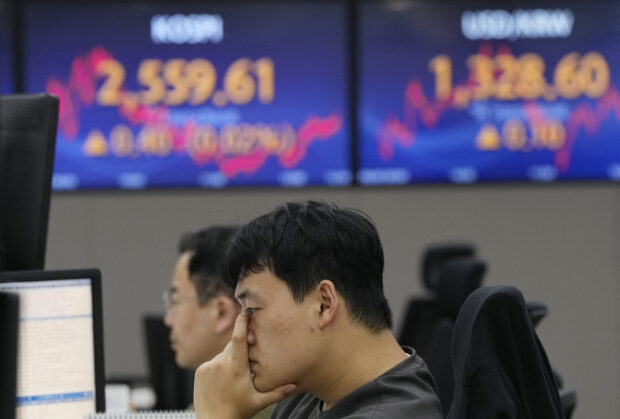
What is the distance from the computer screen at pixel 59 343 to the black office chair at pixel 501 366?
0.73 meters

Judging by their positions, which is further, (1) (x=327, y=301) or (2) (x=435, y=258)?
(2) (x=435, y=258)

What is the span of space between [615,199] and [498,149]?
628mm

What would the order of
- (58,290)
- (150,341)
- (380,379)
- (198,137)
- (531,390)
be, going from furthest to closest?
(198,137), (150,341), (58,290), (531,390), (380,379)

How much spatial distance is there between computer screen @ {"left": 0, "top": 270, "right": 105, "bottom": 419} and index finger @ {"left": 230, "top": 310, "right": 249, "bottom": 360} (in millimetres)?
465

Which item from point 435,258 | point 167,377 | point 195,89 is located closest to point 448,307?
point 435,258

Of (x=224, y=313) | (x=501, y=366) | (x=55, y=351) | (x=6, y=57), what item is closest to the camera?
(x=501, y=366)

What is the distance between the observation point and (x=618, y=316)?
514 centimetres

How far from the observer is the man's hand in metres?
1.67

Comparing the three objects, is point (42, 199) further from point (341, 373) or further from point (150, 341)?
point (150, 341)

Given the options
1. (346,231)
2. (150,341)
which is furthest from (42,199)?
(150,341)

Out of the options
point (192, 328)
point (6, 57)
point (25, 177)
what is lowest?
point (192, 328)

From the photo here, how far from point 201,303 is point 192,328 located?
6 centimetres

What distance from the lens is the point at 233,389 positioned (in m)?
1.71

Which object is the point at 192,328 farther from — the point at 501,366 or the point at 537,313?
the point at 501,366
